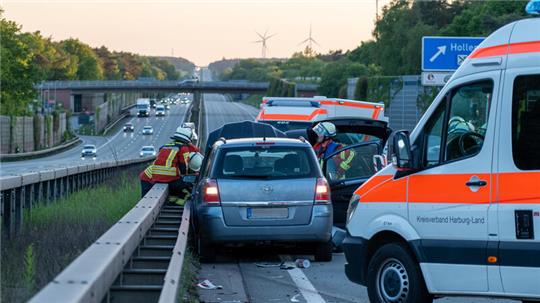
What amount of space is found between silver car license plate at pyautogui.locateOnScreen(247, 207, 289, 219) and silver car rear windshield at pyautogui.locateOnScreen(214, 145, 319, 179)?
0.40 metres

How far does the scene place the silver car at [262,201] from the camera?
1340 centimetres

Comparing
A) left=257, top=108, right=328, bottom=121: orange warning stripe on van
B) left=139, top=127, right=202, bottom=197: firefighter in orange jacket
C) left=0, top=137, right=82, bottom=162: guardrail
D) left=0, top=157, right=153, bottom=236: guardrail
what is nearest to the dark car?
left=139, top=127, right=202, bottom=197: firefighter in orange jacket

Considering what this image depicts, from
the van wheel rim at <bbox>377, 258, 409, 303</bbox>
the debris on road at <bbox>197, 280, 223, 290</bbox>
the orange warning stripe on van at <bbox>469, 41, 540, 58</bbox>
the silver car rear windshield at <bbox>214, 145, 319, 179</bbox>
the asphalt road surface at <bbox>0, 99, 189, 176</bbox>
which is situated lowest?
the asphalt road surface at <bbox>0, 99, 189, 176</bbox>

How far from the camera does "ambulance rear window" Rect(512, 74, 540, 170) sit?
326 inches

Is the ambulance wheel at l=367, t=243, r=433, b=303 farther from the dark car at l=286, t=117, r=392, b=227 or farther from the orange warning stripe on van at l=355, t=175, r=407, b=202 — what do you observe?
the dark car at l=286, t=117, r=392, b=227

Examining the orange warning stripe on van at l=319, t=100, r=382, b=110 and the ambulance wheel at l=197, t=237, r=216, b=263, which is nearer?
the ambulance wheel at l=197, t=237, r=216, b=263

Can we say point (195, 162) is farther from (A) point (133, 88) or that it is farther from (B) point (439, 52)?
(A) point (133, 88)

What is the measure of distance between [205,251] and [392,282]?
15.0 feet

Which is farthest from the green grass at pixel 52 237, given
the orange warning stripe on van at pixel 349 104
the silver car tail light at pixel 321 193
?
the orange warning stripe on van at pixel 349 104

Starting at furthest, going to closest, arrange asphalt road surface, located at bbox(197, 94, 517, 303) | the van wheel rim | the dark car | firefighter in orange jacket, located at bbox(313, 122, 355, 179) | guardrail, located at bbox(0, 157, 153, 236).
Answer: firefighter in orange jacket, located at bbox(313, 122, 355, 179)
the dark car
guardrail, located at bbox(0, 157, 153, 236)
asphalt road surface, located at bbox(197, 94, 517, 303)
the van wheel rim

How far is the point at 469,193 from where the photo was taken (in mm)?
8719

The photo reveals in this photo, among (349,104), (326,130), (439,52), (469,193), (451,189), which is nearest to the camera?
(469,193)

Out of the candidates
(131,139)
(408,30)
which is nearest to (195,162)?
(408,30)

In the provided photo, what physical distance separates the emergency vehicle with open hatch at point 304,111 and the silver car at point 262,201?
13644 mm
